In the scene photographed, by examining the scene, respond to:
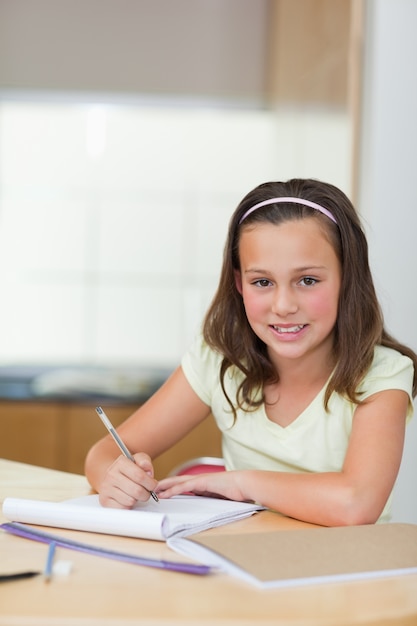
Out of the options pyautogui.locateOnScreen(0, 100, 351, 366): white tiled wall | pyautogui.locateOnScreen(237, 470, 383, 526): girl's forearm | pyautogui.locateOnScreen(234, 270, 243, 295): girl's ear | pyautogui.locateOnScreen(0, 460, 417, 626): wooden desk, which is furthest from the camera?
pyautogui.locateOnScreen(0, 100, 351, 366): white tiled wall

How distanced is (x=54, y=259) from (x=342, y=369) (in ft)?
10.7

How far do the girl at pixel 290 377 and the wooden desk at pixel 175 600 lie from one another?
1.05 feet

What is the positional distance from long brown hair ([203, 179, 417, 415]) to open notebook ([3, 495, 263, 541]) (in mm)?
349

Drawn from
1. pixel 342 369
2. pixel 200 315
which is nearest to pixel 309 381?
pixel 342 369

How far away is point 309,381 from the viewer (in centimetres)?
155

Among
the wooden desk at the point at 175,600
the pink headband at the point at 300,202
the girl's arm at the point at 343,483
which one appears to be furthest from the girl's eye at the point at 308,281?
the wooden desk at the point at 175,600

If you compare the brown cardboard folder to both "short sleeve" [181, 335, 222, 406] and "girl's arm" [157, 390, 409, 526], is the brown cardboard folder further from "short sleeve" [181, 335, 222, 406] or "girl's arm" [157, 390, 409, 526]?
"short sleeve" [181, 335, 222, 406]

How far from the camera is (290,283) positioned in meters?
1.41

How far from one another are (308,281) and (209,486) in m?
0.38

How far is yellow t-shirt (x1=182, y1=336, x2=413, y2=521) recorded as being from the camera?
4.65ft

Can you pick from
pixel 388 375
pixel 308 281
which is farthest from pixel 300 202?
pixel 388 375

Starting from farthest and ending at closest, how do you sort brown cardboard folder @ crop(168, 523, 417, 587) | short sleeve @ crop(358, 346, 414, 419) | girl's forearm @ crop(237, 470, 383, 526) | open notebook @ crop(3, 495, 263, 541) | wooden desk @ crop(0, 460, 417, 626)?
short sleeve @ crop(358, 346, 414, 419)
girl's forearm @ crop(237, 470, 383, 526)
open notebook @ crop(3, 495, 263, 541)
brown cardboard folder @ crop(168, 523, 417, 587)
wooden desk @ crop(0, 460, 417, 626)

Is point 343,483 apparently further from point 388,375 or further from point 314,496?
point 388,375

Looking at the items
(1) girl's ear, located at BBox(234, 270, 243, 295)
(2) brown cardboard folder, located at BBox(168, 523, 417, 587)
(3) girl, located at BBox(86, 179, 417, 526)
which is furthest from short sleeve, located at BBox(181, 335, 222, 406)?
(2) brown cardboard folder, located at BBox(168, 523, 417, 587)
